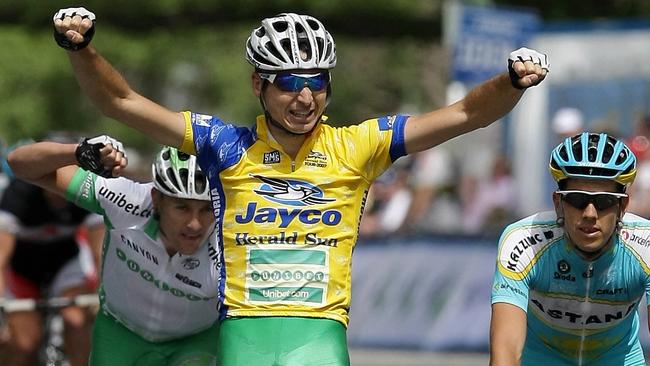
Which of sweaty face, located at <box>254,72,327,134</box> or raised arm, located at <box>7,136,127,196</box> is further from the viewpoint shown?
raised arm, located at <box>7,136,127,196</box>

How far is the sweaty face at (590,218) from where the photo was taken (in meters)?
7.09

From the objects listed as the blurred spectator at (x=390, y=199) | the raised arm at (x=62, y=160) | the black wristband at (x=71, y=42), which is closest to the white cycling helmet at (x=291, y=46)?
the black wristband at (x=71, y=42)

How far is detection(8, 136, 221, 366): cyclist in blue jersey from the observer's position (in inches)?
330

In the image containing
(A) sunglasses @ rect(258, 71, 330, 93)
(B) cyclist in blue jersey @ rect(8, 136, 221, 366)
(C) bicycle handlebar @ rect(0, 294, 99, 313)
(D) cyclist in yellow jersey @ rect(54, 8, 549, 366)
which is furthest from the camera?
(C) bicycle handlebar @ rect(0, 294, 99, 313)

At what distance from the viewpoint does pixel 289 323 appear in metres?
7.08

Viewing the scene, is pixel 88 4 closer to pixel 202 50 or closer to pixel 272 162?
pixel 202 50

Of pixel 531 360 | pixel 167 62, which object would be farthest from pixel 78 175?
pixel 167 62

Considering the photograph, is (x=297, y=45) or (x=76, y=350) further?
(x=76, y=350)

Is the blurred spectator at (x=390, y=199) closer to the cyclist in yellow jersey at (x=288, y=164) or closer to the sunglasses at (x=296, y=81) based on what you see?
the cyclist in yellow jersey at (x=288, y=164)

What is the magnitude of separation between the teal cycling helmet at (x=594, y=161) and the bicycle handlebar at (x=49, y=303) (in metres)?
5.00

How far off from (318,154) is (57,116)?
26.3 m

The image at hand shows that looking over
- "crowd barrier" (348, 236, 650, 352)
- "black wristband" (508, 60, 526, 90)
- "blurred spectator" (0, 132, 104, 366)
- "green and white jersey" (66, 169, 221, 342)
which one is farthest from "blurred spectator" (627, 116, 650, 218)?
"black wristband" (508, 60, 526, 90)

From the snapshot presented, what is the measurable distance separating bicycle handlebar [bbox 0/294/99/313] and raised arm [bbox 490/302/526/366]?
4.97m

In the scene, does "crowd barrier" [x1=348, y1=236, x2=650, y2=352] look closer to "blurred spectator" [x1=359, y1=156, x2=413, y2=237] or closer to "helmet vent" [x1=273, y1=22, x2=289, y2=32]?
"blurred spectator" [x1=359, y1=156, x2=413, y2=237]
